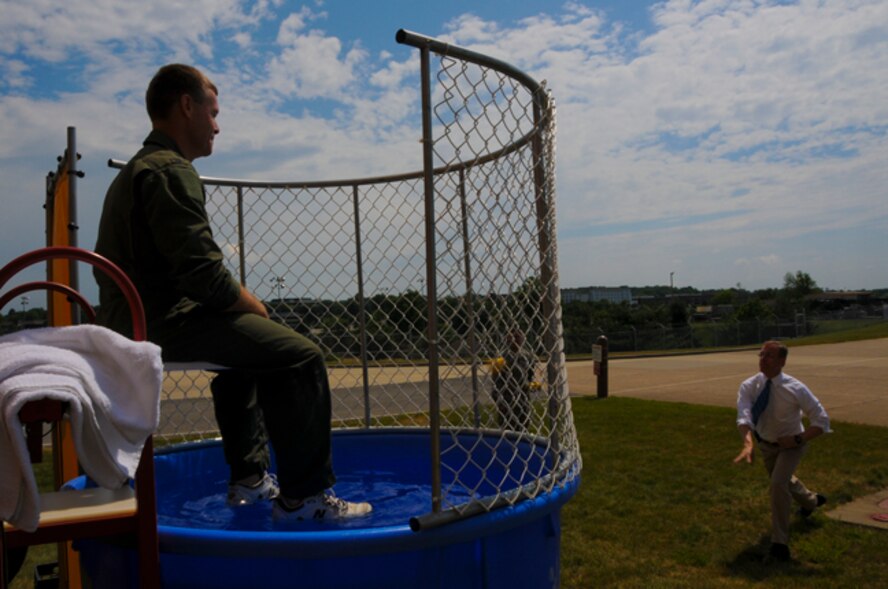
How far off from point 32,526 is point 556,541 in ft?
6.07

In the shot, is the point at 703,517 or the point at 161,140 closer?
the point at 161,140

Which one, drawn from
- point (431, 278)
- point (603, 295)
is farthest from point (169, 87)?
point (603, 295)

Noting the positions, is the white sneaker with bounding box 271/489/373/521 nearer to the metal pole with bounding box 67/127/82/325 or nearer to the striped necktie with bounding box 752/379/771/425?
the metal pole with bounding box 67/127/82/325

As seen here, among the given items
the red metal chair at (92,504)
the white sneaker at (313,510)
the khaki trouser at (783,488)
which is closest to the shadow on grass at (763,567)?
the khaki trouser at (783,488)

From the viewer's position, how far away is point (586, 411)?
12.0 m

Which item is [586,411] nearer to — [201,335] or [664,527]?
[664,527]

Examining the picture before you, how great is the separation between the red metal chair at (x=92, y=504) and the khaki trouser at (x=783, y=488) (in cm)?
427

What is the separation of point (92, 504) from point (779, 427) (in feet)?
15.6

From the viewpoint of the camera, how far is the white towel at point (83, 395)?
1.62m

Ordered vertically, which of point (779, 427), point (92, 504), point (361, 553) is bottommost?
point (779, 427)

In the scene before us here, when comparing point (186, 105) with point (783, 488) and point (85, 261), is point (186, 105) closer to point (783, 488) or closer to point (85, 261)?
point (85, 261)

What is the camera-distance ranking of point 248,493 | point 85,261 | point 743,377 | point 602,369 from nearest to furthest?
point 85,261, point 248,493, point 602,369, point 743,377

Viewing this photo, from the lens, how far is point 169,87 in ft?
8.58

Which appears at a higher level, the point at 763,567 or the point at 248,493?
the point at 248,493
